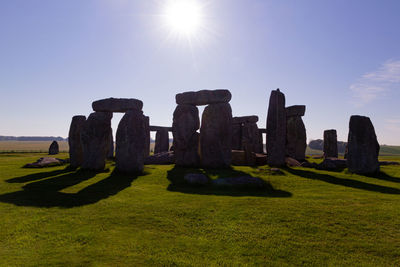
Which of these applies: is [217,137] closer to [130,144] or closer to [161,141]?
[130,144]

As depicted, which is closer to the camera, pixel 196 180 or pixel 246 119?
pixel 196 180

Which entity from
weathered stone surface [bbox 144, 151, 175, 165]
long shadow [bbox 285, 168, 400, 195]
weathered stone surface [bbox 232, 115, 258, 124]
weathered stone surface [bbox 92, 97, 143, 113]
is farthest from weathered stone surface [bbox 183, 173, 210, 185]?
weathered stone surface [bbox 232, 115, 258, 124]

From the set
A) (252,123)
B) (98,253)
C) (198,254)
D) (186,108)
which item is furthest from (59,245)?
(252,123)

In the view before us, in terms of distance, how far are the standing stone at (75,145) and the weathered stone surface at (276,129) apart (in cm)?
1098

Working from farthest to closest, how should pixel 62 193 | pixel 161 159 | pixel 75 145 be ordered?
pixel 161 159, pixel 75 145, pixel 62 193

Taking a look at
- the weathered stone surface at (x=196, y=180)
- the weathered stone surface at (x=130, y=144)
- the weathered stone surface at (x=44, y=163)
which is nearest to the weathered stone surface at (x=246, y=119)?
the weathered stone surface at (x=130, y=144)

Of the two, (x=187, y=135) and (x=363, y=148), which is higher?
(x=187, y=135)

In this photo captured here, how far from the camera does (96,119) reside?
43.8 feet

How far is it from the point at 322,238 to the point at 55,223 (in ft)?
18.3

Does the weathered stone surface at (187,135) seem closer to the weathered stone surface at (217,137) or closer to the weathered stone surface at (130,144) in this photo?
the weathered stone surface at (217,137)

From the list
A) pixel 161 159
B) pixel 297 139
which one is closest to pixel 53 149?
pixel 161 159

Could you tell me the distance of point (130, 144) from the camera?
40.4ft

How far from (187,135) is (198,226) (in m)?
10.3

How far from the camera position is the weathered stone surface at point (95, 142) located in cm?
1320
